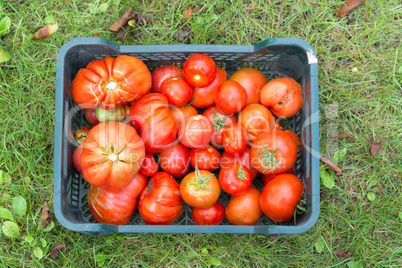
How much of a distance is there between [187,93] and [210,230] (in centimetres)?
76

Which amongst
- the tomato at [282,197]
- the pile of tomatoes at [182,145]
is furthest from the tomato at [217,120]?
the tomato at [282,197]

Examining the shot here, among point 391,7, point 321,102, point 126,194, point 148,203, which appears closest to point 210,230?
point 148,203

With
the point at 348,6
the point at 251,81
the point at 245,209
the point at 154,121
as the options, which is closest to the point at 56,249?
the point at 154,121

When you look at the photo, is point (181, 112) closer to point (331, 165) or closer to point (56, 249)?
point (331, 165)

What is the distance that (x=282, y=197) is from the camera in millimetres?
1809

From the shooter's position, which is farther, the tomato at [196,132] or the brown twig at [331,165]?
the brown twig at [331,165]

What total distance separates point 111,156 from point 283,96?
0.98m

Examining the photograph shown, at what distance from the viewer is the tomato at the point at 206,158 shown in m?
1.90

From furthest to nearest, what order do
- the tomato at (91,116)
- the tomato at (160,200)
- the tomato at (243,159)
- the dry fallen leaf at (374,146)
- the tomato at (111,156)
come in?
the dry fallen leaf at (374,146) < the tomato at (91,116) < the tomato at (243,159) < the tomato at (160,200) < the tomato at (111,156)

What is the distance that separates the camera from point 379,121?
91.4 inches

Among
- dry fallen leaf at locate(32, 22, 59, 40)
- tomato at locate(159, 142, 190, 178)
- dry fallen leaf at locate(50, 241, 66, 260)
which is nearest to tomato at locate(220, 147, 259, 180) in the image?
tomato at locate(159, 142, 190, 178)

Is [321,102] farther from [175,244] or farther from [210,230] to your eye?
[175,244]

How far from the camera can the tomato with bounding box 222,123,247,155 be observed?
5.92ft

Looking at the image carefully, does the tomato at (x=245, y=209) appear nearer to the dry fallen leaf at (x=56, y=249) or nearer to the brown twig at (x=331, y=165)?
the brown twig at (x=331, y=165)
